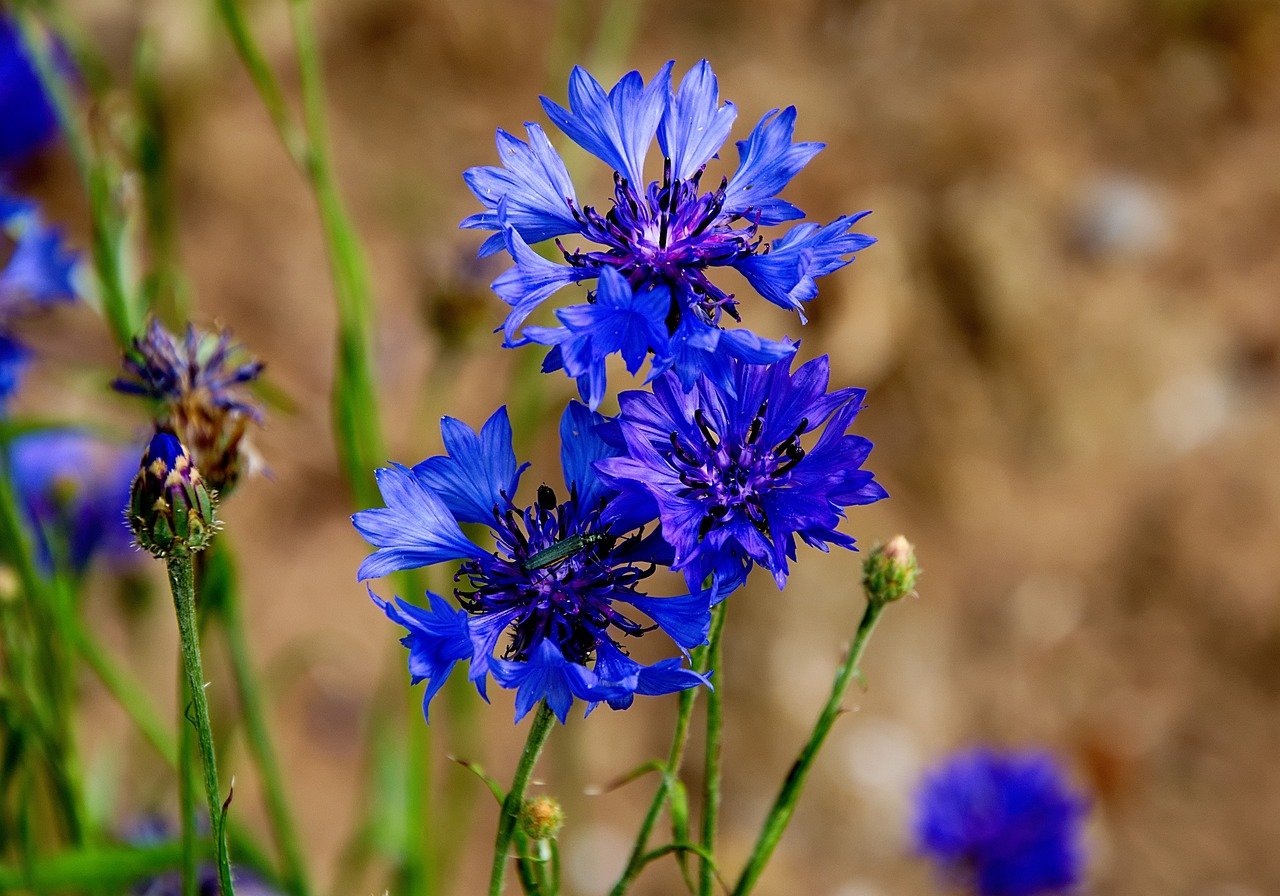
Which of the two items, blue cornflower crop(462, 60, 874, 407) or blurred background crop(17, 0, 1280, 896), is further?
blurred background crop(17, 0, 1280, 896)

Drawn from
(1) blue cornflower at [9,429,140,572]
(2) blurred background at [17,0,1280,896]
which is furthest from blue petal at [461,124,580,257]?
(2) blurred background at [17,0,1280,896]

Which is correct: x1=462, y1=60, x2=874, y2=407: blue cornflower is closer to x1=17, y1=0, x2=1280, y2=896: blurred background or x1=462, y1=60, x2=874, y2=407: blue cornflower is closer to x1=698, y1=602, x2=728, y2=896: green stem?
x1=698, y1=602, x2=728, y2=896: green stem

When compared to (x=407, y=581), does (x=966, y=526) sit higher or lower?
higher

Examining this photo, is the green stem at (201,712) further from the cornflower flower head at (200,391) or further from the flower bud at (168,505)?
the cornflower flower head at (200,391)

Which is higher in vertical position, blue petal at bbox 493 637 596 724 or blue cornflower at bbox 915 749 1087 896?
blue cornflower at bbox 915 749 1087 896

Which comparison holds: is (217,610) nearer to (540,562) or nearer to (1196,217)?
(540,562)

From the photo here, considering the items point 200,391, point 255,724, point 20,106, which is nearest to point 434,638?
point 200,391

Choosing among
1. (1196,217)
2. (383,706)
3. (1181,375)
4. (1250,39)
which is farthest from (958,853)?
(1250,39)

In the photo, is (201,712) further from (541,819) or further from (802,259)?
(802,259)
